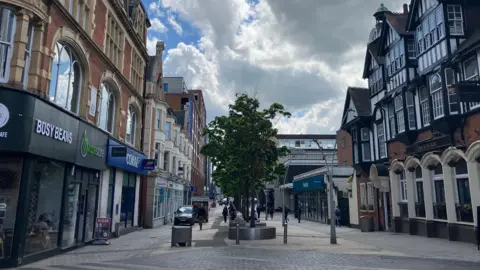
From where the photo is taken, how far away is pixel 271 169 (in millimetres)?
22844

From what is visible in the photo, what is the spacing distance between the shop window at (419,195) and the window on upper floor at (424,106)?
2.95 m

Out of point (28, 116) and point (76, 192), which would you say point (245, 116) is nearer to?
point (76, 192)

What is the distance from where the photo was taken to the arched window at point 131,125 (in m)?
23.7

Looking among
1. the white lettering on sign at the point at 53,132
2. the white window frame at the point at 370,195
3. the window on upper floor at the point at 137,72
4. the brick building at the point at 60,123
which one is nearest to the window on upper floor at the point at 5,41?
the brick building at the point at 60,123

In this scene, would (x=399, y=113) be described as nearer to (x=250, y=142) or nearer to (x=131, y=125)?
(x=250, y=142)

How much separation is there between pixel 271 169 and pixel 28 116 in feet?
48.4

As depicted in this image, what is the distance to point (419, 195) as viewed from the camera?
70.6 feet

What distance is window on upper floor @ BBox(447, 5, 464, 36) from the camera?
18438 millimetres

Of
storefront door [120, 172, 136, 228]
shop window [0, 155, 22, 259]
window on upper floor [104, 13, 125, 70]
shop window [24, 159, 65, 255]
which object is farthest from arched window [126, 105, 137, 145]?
shop window [0, 155, 22, 259]

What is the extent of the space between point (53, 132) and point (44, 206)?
259 centimetres

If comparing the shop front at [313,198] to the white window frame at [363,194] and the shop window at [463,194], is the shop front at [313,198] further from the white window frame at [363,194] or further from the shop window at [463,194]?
the shop window at [463,194]

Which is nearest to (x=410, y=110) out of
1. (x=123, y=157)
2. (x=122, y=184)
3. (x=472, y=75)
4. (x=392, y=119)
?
(x=392, y=119)

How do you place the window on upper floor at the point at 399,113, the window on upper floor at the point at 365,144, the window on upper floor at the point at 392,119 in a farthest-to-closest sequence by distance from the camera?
the window on upper floor at the point at 365,144, the window on upper floor at the point at 392,119, the window on upper floor at the point at 399,113

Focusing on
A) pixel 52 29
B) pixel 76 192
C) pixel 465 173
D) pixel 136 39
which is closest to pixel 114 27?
pixel 136 39
